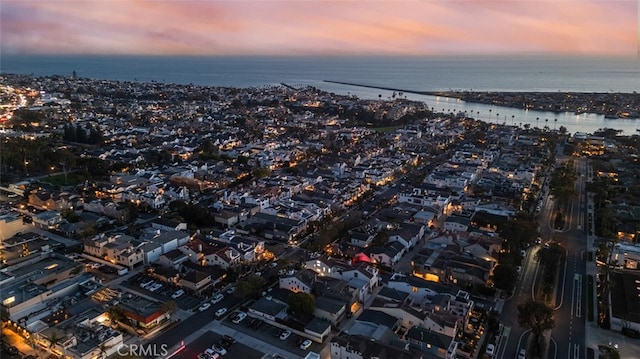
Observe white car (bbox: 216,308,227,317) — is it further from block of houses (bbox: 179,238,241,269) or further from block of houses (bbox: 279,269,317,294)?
block of houses (bbox: 179,238,241,269)

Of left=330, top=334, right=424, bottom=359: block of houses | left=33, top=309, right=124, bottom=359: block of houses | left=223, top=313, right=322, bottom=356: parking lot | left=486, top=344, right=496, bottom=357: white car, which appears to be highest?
left=330, top=334, right=424, bottom=359: block of houses

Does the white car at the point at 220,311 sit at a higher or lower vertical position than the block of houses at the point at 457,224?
lower

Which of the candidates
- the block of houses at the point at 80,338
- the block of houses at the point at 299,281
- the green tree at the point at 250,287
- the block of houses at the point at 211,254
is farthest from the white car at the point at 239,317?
the block of houses at the point at 80,338

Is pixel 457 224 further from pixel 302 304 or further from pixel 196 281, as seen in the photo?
pixel 196 281

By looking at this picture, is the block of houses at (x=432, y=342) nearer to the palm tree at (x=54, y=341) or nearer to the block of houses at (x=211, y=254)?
the block of houses at (x=211, y=254)

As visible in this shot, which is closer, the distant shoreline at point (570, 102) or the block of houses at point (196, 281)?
the block of houses at point (196, 281)

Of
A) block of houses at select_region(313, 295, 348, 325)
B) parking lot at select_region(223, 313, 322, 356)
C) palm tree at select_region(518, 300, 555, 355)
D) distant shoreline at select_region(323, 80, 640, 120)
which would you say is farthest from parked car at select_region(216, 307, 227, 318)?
distant shoreline at select_region(323, 80, 640, 120)
